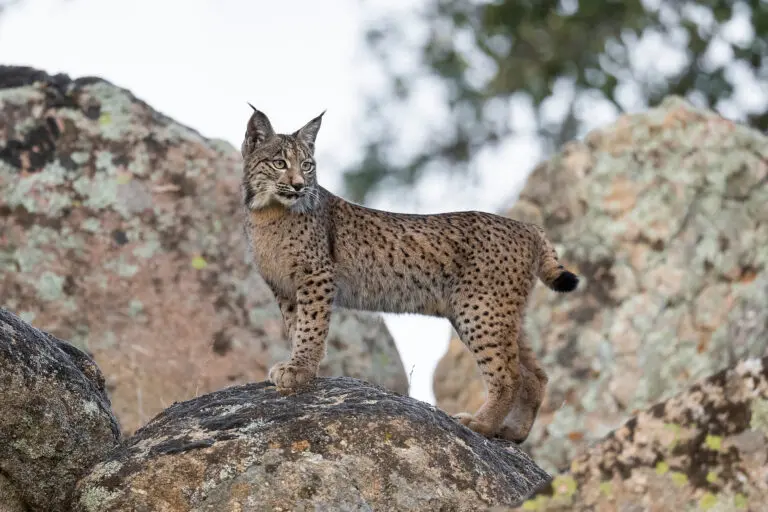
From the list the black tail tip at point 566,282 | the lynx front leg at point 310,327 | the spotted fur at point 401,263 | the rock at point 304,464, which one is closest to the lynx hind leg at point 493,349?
the spotted fur at point 401,263

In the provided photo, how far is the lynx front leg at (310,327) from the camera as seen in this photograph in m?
7.26

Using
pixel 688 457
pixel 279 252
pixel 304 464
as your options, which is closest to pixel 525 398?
pixel 279 252

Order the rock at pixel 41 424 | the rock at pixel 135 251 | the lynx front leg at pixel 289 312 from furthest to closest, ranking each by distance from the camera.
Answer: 1. the rock at pixel 135 251
2. the lynx front leg at pixel 289 312
3. the rock at pixel 41 424

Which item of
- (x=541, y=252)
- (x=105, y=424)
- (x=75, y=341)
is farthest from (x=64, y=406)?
(x=75, y=341)

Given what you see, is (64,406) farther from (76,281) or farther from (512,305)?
(76,281)

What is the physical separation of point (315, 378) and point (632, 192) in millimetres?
7350

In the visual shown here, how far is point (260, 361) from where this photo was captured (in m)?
10.6

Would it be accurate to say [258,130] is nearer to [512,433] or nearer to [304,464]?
[512,433]

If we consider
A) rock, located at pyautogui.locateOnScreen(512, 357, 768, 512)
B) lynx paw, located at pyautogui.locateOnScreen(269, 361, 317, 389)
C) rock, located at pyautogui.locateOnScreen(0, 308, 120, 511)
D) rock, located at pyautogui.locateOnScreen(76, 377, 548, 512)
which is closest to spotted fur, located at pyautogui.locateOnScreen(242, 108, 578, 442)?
lynx paw, located at pyautogui.locateOnScreen(269, 361, 317, 389)

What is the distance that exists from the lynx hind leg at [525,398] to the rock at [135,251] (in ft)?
7.71

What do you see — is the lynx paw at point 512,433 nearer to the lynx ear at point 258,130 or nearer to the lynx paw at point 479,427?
the lynx paw at point 479,427

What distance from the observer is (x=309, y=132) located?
8.48 metres

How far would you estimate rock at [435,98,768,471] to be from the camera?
491 inches

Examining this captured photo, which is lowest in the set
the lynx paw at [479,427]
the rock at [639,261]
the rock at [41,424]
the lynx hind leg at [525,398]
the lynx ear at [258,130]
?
the rock at [41,424]
